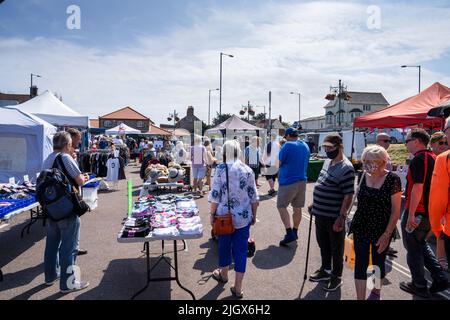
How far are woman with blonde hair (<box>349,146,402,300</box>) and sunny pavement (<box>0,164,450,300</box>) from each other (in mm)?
858

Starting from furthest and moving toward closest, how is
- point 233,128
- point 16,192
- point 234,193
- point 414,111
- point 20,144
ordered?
point 233,128
point 20,144
point 414,111
point 16,192
point 234,193

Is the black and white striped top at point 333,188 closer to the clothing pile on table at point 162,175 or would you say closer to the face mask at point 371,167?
the face mask at point 371,167

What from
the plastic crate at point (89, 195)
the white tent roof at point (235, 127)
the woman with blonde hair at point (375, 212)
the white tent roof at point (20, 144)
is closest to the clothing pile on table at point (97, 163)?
the white tent roof at point (20, 144)

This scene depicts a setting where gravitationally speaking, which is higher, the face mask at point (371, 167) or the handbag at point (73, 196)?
the face mask at point (371, 167)

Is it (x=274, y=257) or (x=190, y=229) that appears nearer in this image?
(x=190, y=229)

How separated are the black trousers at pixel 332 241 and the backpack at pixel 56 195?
287cm

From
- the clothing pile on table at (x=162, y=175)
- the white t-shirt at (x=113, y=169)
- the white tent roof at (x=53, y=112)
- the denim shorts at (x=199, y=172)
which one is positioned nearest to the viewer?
the clothing pile on table at (x=162, y=175)

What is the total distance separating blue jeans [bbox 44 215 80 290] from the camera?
12.7ft

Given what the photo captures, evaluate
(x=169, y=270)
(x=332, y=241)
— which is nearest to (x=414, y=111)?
(x=332, y=241)

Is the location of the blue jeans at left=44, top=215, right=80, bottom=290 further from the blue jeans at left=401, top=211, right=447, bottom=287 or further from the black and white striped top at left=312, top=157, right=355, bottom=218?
the blue jeans at left=401, top=211, right=447, bottom=287

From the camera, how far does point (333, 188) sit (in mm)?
3703

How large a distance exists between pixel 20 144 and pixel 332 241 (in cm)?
832

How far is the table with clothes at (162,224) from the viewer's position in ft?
11.3

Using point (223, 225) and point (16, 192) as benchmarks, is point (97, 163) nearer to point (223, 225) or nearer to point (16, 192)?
point (16, 192)
